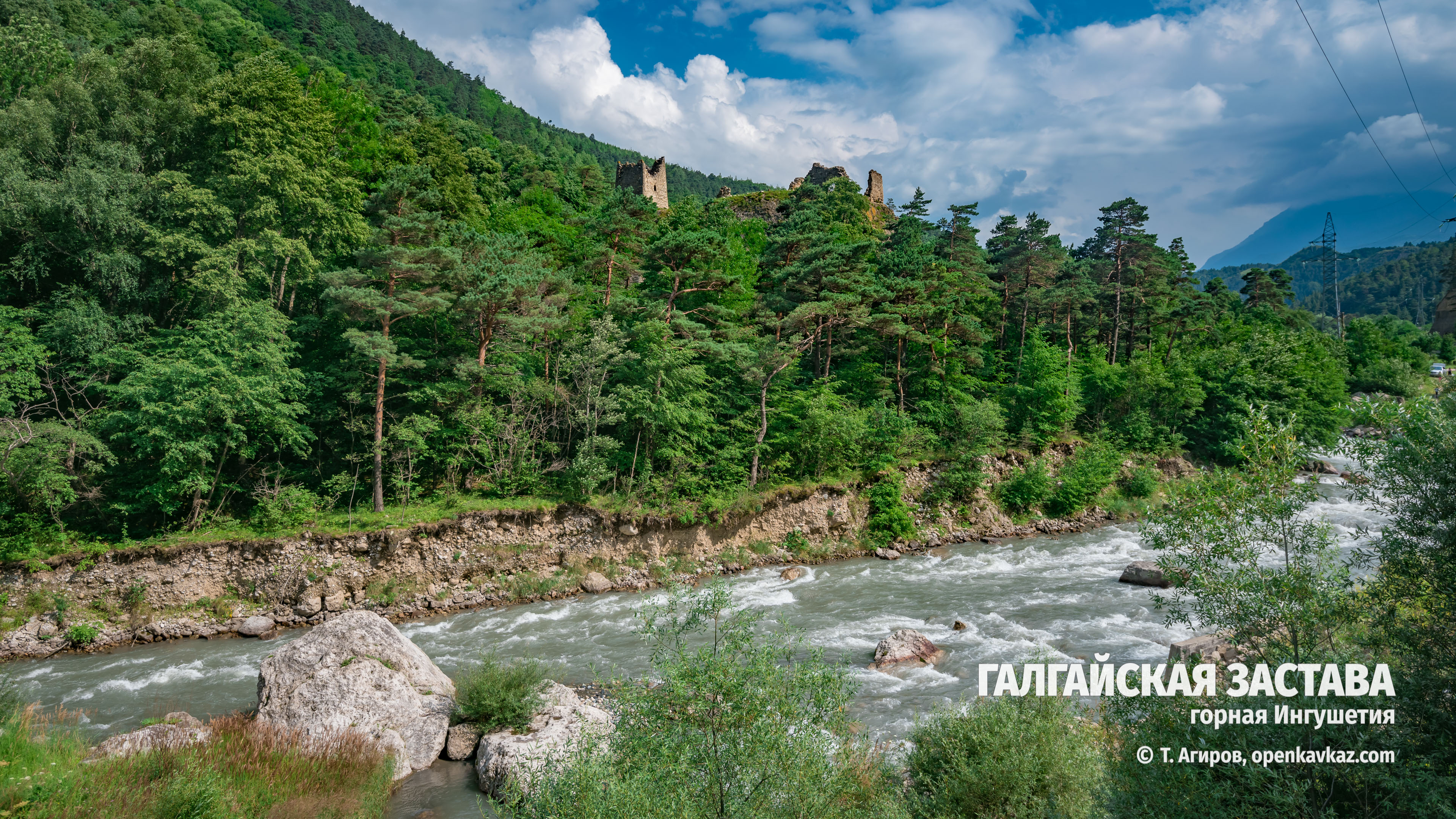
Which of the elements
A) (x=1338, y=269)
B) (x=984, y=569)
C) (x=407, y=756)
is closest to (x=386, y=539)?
(x=407, y=756)

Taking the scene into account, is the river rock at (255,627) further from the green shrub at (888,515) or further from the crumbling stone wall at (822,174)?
the crumbling stone wall at (822,174)

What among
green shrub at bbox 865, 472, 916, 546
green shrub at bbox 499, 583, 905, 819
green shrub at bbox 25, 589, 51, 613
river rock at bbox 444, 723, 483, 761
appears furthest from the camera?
green shrub at bbox 865, 472, 916, 546

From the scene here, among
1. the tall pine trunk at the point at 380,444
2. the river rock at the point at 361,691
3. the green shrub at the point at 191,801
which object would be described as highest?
the tall pine trunk at the point at 380,444

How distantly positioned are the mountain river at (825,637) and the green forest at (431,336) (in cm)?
426

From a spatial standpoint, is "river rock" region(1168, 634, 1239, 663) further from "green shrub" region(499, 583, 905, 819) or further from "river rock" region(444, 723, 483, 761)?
"river rock" region(444, 723, 483, 761)

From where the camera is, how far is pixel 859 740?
9.21 metres

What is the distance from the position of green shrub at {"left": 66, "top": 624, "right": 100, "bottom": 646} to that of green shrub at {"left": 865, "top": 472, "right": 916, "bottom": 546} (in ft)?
76.4

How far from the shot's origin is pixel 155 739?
28.3 feet

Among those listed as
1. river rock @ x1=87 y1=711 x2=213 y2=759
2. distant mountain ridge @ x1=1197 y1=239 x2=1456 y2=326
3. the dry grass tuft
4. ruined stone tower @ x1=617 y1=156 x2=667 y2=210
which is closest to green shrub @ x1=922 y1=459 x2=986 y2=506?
the dry grass tuft

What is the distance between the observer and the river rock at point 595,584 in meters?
19.1

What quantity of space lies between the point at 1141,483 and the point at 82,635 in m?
37.9

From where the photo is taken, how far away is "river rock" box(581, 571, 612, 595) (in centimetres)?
1909

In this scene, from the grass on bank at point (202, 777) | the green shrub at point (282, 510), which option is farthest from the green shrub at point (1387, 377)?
the green shrub at point (282, 510)

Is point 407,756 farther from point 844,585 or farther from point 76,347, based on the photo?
point 76,347
